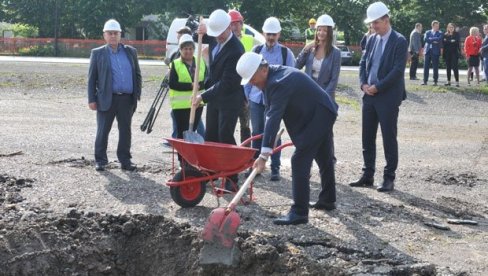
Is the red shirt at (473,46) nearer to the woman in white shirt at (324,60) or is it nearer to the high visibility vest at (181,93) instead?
the woman in white shirt at (324,60)

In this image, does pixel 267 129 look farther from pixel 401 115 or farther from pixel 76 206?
pixel 401 115

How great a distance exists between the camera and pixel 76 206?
7906mm

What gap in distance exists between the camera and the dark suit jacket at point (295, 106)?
6883mm

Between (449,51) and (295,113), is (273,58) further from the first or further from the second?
(449,51)

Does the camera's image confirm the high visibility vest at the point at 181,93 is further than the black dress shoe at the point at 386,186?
Yes

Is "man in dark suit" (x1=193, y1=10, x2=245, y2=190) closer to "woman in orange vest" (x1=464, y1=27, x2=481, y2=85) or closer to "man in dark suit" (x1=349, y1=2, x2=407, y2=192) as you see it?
"man in dark suit" (x1=349, y1=2, x2=407, y2=192)

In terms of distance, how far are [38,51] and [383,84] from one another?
120ft

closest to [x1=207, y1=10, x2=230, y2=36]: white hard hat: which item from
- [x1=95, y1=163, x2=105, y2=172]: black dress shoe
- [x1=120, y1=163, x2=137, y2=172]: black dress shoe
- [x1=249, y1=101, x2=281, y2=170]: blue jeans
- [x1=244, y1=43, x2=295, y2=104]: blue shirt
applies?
[x1=244, y1=43, x2=295, y2=104]: blue shirt

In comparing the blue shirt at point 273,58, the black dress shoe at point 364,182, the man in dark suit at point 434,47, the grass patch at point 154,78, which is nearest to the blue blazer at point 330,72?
the blue shirt at point 273,58

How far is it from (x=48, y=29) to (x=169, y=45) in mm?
35562

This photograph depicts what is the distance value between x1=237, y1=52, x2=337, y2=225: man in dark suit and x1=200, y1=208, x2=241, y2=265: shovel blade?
678mm

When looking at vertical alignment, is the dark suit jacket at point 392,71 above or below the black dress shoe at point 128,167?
above

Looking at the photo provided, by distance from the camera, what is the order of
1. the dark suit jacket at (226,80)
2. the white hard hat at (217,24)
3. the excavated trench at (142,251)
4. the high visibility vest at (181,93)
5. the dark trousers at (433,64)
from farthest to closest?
the dark trousers at (433,64) → the high visibility vest at (181,93) → the dark suit jacket at (226,80) → the white hard hat at (217,24) → the excavated trench at (142,251)

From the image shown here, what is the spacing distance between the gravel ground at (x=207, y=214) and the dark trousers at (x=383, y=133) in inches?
11.9
